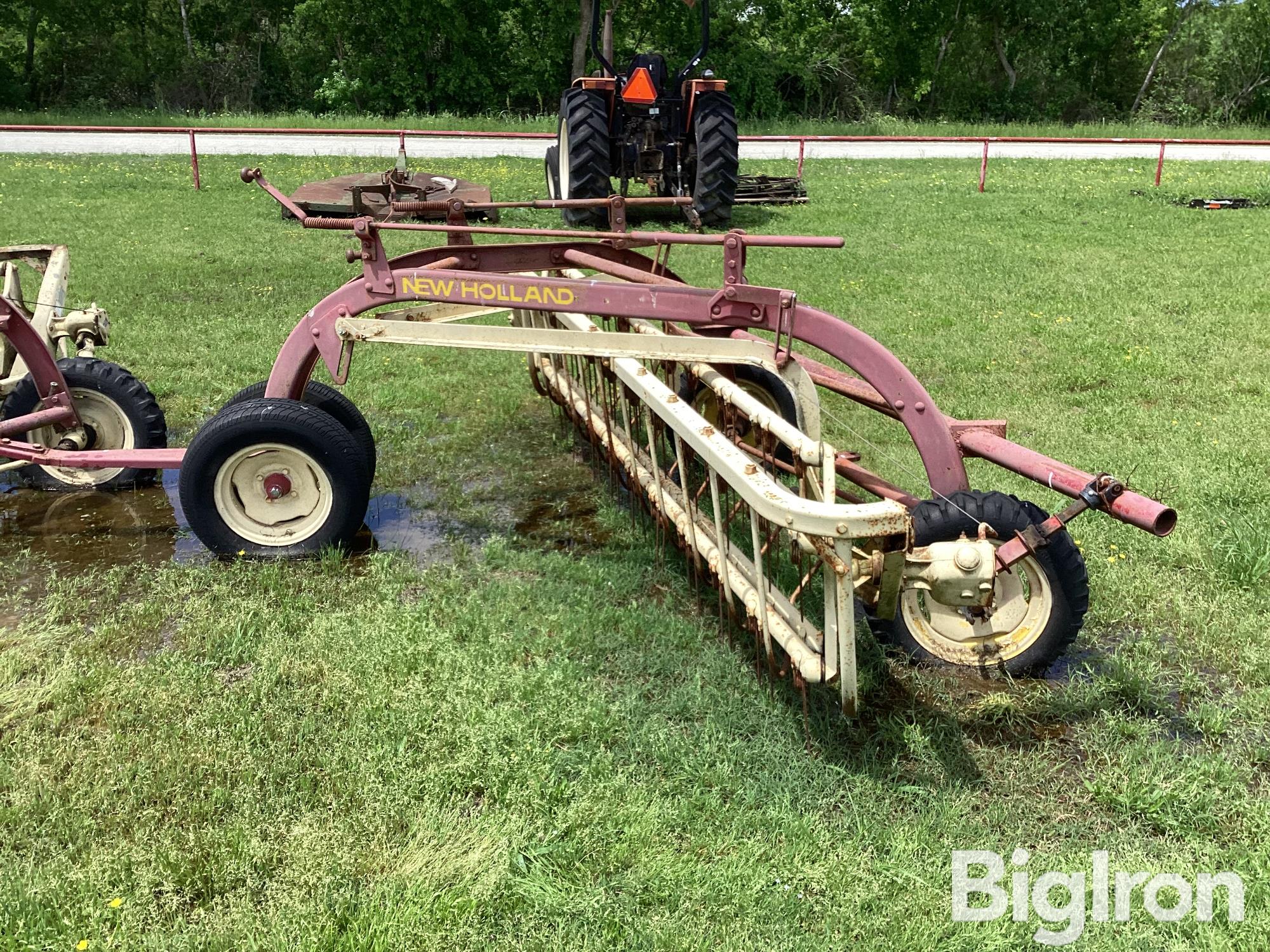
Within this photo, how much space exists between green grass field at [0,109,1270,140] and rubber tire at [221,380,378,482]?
18306 millimetres

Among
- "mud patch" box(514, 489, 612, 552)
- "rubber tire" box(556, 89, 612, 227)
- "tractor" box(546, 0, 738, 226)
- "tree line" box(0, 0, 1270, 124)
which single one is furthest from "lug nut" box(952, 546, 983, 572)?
"tree line" box(0, 0, 1270, 124)

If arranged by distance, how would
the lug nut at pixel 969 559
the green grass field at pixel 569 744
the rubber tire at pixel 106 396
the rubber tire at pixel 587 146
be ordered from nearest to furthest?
the green grass field at pixel 569 744, the lug nut at pixel 969 559, the rubber tire at pixel 106 396, the rubber tire at pixel 587 146

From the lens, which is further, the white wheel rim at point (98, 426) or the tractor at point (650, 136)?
the tractor at point (650, 136)

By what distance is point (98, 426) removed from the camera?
16.4ft

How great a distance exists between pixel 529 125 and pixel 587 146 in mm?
15416

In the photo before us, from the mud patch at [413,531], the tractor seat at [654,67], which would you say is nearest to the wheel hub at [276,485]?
the mud patch at [413,531]

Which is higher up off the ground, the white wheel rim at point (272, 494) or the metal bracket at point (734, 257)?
the metal bracket at point (734, 257)

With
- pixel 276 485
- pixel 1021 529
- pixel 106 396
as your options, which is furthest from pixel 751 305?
pixel 106 396

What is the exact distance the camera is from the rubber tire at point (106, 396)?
4.80 meters

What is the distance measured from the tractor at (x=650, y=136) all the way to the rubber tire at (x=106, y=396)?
690 cm

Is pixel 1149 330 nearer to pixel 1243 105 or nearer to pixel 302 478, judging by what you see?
pixel 302 478

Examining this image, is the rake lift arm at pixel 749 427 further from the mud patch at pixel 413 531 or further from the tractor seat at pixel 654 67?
the tractor seat at pixel 654 67

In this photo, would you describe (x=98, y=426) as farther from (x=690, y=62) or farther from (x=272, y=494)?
(x=690, y=62)

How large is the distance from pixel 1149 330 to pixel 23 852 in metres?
8.02
